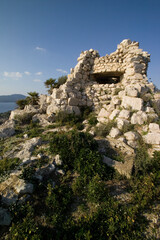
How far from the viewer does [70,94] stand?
9.95 metres

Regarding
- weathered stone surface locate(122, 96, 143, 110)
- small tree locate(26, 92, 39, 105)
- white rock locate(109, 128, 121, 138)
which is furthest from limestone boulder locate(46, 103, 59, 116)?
weathered stone surface locate(122, 96, 143, 110)

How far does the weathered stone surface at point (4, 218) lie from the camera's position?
2.86m

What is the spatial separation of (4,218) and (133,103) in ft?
26.8

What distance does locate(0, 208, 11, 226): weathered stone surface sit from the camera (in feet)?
9.37

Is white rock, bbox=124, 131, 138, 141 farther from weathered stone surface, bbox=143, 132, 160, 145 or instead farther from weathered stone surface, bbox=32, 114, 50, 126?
weathered stone surface, bbox=32, 114, 50, 126

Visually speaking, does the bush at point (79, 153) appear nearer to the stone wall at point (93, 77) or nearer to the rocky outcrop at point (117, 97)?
the rocky outcrop at point (117, 97)

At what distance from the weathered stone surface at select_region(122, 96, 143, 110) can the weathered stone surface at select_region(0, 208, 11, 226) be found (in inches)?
308

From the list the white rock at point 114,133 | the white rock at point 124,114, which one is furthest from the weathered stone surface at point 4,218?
the white rock at point 124,114

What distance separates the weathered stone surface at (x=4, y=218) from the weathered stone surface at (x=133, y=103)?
7823mm

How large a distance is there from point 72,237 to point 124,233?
126 cm

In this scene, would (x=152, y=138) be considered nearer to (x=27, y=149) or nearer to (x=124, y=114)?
(x=124, y=114)

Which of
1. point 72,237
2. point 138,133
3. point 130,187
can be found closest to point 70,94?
point 138,133

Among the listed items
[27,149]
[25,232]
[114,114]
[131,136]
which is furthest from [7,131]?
[131,136]

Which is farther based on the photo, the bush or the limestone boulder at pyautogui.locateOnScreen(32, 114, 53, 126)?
the limestone boulder at pyautogui.locateOnScreen(32, 114, 53, 126)
